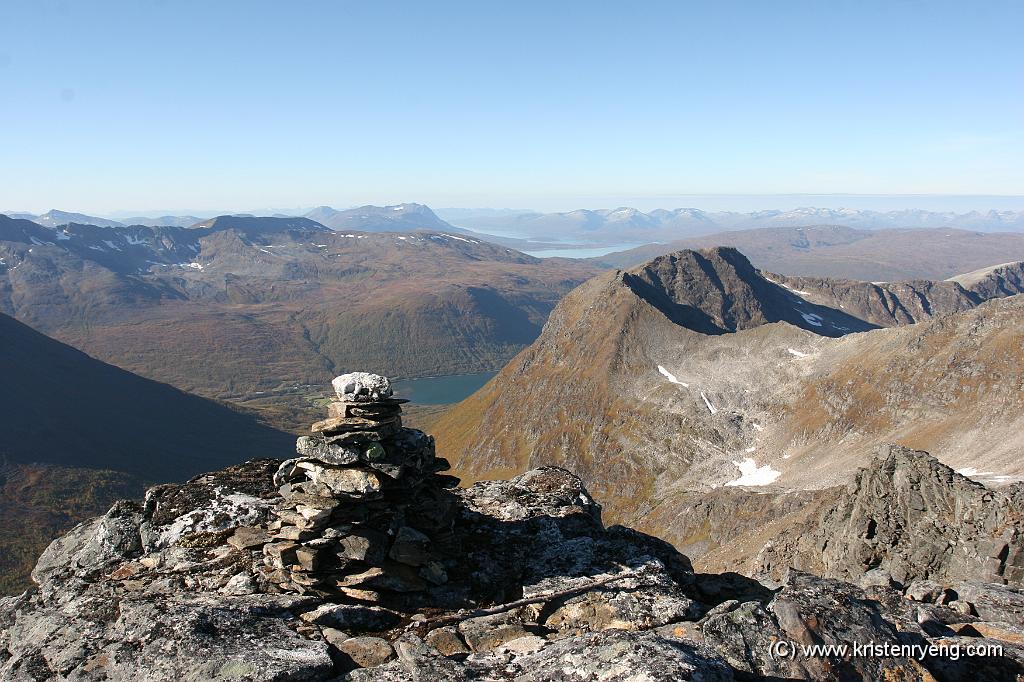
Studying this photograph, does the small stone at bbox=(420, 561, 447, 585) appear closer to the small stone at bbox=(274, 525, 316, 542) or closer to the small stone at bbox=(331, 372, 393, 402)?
the small stone at bbox=(274, 525, 316, 542)

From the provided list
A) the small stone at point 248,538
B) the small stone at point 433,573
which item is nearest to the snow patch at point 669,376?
the small stone at point 433,573

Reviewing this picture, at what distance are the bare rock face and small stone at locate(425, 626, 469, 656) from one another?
2906cm

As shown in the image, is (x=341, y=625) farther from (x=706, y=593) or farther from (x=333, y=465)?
(x=706, y=593)

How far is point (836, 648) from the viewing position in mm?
12781

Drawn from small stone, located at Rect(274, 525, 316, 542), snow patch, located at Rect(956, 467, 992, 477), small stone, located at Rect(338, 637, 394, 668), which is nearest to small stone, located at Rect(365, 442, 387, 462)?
small stone, located at Rect(274, 525, 316, 542)

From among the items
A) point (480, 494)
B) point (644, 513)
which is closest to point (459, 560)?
point (480, 494)

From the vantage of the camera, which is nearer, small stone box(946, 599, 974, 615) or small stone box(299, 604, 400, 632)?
small stone box(299, 604, 400, 632)

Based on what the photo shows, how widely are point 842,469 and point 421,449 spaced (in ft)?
333

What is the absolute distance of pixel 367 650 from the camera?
14023mm

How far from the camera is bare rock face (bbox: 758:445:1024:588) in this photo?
36.7 m

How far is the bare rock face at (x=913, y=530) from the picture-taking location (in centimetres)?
3672

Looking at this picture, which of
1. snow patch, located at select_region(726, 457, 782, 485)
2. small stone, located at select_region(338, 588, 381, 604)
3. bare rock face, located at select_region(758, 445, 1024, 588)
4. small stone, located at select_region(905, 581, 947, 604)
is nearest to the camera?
small stone, located at select_region(338, 588, 381, 604)

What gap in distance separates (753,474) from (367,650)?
402 feet

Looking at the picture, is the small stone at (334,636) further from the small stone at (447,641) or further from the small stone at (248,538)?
the small stone at (248,538)
